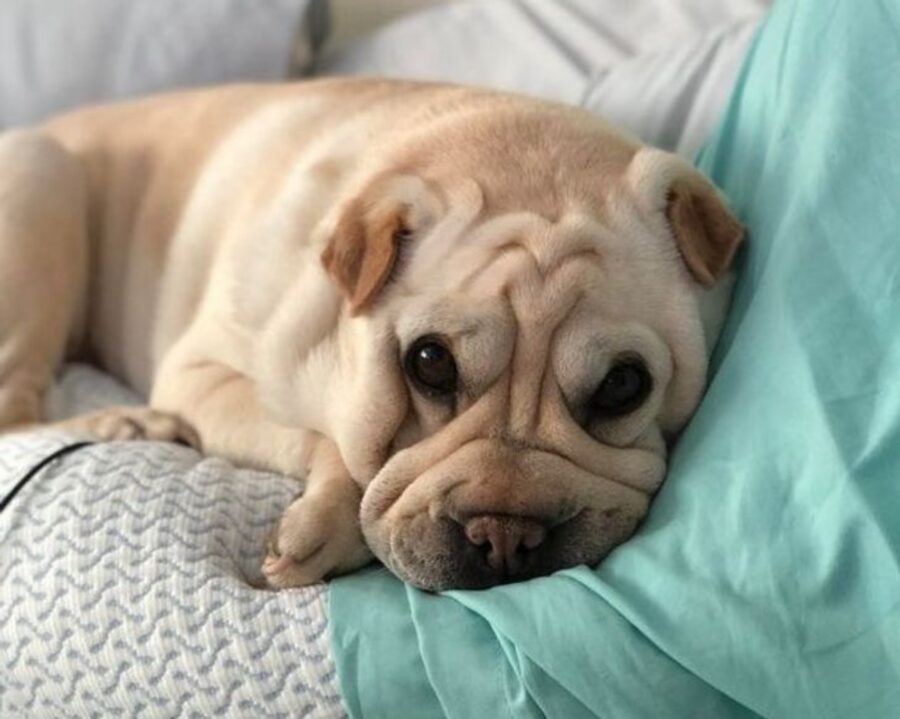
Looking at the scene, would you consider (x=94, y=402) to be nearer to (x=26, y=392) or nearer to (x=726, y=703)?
(x=26, y=392)

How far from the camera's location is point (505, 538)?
114cm

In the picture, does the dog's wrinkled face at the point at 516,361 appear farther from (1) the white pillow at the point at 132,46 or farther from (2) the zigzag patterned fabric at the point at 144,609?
(1) the white pillow at the point at 132,46

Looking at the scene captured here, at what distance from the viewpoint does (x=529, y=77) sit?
209 cm

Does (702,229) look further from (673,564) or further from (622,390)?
(673,564)

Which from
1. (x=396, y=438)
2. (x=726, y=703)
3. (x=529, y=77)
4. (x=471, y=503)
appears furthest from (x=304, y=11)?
(x=726, y=703)

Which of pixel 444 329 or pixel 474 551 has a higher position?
pixel 444 329

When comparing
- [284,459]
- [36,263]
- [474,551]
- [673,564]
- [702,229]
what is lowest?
[36,263]

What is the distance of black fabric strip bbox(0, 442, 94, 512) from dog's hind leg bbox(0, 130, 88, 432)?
1.25ft

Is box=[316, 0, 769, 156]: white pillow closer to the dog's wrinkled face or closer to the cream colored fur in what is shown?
the cream colored fur

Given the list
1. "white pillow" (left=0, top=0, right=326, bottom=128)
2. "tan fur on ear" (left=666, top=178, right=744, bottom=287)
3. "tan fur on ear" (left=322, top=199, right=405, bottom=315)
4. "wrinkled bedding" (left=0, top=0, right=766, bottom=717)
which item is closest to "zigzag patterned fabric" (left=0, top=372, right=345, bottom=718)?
"wrinkled bedding" (left=0, top=0, right=766, bottom=717)

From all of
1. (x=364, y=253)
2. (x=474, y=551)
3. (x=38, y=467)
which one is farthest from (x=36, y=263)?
(x=474, y=551)

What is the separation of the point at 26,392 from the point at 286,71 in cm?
85

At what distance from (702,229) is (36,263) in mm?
988

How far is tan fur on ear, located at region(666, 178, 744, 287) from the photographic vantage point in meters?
1.28
